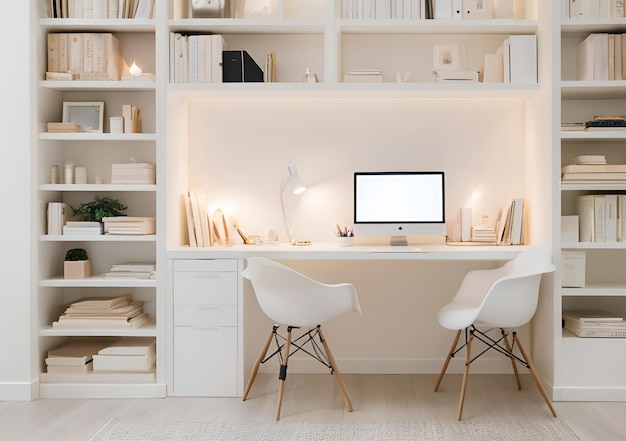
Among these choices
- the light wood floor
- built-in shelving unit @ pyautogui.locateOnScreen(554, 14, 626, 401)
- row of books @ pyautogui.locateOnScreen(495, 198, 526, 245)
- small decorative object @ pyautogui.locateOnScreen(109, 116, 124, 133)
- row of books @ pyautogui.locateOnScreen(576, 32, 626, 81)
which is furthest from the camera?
row of books @ pyautogui.locateOnScreen(495, 198, 526, 245)

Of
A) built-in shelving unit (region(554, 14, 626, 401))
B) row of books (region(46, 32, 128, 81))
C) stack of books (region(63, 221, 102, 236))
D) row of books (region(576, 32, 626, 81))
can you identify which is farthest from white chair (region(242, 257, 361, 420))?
row of books (region(576, 32, 626, 81))

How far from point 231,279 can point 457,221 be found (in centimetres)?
147

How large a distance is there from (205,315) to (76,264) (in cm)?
83

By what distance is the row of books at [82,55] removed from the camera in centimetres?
360

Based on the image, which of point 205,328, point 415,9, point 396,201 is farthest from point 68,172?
point 415,9

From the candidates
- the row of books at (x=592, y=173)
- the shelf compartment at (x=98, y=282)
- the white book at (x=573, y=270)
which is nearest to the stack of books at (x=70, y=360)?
the shelf compartment at (x=98, y=282)

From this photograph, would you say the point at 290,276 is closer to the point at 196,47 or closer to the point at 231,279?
the point at 231,279

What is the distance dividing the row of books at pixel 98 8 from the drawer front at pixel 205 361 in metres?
1.83

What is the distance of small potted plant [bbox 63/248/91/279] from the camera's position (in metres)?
3.61

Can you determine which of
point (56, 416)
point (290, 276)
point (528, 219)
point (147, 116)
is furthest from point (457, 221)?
point (56, 416)

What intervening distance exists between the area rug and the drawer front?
0.41m

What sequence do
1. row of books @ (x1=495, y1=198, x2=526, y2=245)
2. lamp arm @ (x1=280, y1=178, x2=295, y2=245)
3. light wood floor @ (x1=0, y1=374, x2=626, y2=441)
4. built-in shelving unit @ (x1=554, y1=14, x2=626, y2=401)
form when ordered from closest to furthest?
light wood floor @ (x1=0, y1=374, x2=626, y2=441) → built-in shelving unit @ (x1=554, y1=14, x2=626, y2=401) → row of books @ (x1=495, y1=198, x2=526, y2=245) → lamp arm @ (x1=280, y1=178, x2=295, y2=245)

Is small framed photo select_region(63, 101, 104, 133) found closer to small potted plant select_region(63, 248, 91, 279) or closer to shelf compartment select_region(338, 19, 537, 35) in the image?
small potted plant select_region(63, 248, 91, 279)

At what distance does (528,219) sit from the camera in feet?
12.4
